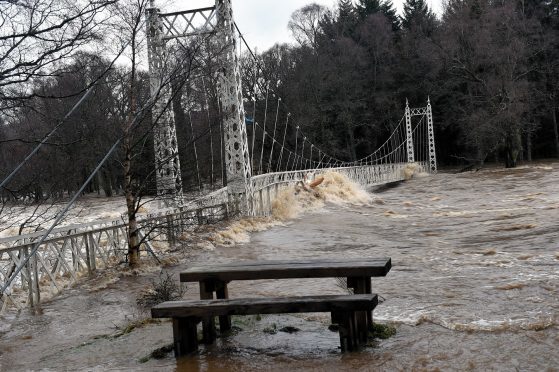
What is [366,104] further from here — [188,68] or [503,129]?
[188,68]

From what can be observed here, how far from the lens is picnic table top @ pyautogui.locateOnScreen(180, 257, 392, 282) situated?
15.3ft

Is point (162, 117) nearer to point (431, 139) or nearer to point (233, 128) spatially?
point (233, 128)

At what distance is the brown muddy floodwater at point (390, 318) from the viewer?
436 centimetres

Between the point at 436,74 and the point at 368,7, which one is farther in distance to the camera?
the point at 368,7

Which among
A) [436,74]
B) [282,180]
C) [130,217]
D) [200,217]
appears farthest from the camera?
[436,74]

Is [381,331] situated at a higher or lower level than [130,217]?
lower

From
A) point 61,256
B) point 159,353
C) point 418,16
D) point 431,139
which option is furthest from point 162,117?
point 418,16

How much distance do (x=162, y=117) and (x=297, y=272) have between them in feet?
19.8

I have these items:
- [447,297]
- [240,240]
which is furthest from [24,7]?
[240,240]

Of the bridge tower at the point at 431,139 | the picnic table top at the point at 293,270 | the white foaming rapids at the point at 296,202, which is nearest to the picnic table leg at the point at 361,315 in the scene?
the picnic table top at the point at 293,270

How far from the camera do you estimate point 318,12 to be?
185 feet

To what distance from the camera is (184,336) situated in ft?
15.0

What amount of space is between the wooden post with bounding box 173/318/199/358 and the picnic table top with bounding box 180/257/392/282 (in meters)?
0.47

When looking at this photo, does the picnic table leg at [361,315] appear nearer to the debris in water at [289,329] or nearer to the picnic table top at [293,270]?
the picnic table top at [293,270]
